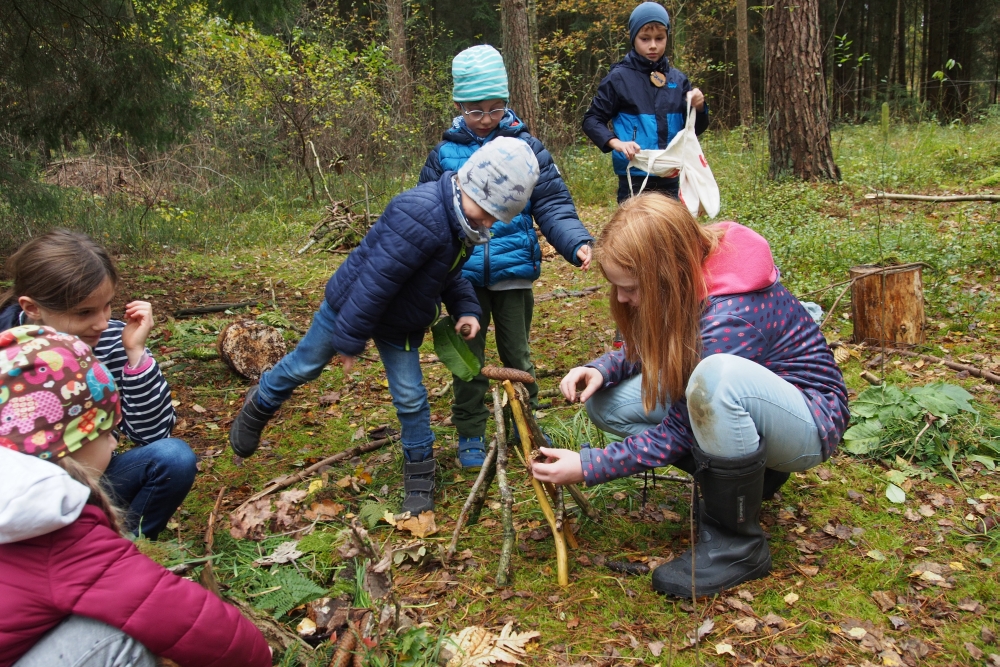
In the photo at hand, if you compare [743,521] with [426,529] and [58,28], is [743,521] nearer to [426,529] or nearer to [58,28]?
[426,529]

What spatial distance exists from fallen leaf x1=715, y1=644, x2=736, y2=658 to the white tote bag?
9.42 ft

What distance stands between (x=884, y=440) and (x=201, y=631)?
2.88 m

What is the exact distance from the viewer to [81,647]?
149 centimetres

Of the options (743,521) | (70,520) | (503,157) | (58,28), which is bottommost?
(743,521)

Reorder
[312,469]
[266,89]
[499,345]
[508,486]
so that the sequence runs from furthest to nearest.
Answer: [266,89] < [499,345] < [312,469] < [508,486]

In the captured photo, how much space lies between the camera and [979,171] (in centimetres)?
770

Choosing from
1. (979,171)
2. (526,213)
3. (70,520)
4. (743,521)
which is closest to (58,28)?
(526,213)

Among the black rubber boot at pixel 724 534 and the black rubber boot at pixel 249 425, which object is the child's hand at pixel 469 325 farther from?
the black rubber boot at pixel 724 534

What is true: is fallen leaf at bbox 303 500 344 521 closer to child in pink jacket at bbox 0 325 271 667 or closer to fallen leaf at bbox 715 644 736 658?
child in pink jacket at bbox 0 325 271 667

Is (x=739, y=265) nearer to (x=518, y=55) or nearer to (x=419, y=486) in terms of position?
(x=419, y=486)

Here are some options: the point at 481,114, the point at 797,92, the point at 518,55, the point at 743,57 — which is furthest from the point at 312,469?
the point at 743,57

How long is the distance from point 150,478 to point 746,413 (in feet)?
6.62

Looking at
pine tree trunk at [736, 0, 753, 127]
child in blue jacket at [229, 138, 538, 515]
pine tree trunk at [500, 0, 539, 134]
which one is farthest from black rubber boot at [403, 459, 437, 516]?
pine tree trunk at [736, 0, 753, 127]

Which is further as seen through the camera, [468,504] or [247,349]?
[247,349]
